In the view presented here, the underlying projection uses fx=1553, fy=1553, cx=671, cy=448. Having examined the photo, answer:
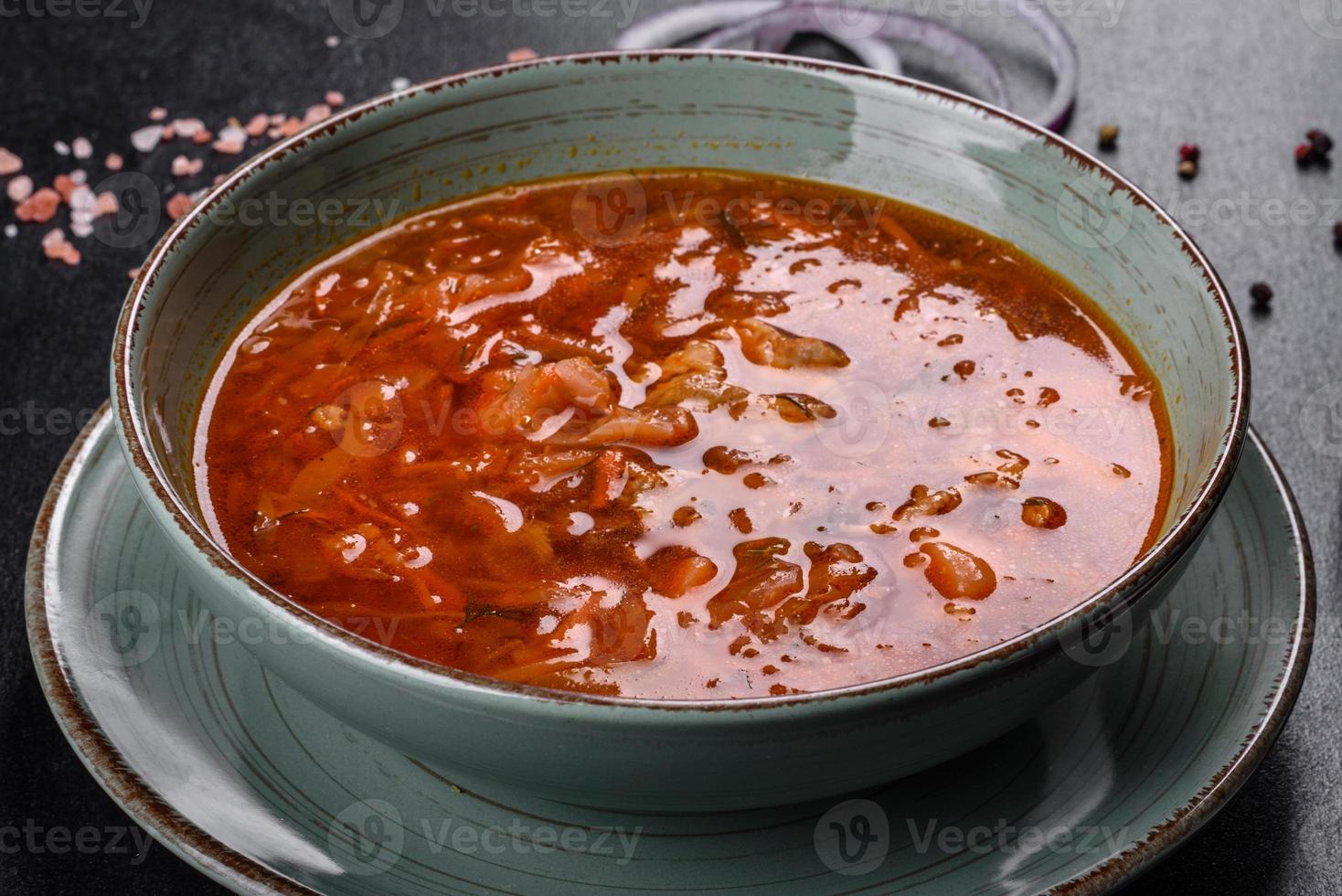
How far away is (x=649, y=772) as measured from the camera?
205 cm

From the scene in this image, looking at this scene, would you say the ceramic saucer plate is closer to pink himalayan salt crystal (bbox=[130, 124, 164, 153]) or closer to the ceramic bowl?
the ceramic bowl

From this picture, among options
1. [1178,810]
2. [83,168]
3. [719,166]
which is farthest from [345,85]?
[1178,810]

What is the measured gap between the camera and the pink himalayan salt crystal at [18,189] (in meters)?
4.23

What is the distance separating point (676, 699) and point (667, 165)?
178cm

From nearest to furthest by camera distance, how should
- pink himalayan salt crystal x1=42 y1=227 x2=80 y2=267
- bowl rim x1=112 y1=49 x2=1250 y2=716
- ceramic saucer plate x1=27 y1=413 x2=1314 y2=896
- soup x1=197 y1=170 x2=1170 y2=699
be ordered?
1. bowl rim x1=112 y1=49 x2=1250 y2=716
2. ceramic saucer plate x1=27 y1=413 x2=1314 y2=896
3. soup x1=197 y1=170 x2=1170 y2=699
4. pink himalayan salt crystal x1=42 y1=227 x2=80 y2=267

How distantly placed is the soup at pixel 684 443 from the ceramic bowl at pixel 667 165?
87mm

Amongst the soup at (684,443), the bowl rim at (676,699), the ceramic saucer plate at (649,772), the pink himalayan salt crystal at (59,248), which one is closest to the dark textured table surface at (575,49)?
the pink himalayan salt crystal at (59,248)

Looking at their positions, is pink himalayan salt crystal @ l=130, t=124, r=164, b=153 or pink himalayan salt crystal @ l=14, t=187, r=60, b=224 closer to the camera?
pink himalayan salt crystal @ l=14, t=187, r=60, b=224

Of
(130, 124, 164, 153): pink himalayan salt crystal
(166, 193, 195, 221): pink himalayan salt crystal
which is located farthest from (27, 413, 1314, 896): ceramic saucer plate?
(130, 124, 164, 153): pink himalayan salt crystal

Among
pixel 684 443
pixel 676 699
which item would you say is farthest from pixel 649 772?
pixel 684 443

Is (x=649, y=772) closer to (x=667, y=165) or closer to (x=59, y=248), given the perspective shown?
(x=667, y=165)

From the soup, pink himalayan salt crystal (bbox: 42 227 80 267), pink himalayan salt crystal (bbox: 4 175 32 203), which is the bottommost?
the soup

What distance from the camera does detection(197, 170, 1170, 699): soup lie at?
94.5 inches

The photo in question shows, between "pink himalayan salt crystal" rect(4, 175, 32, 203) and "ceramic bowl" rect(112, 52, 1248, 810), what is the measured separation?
151cm
